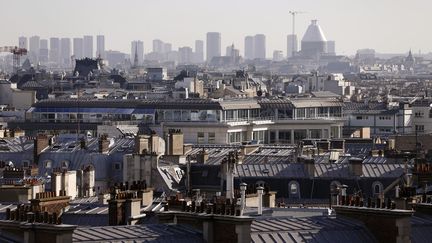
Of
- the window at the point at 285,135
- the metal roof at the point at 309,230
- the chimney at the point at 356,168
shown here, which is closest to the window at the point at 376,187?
the chimney at the point at 356,168

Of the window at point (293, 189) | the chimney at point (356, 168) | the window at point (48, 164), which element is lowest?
the window at point (293, 189)

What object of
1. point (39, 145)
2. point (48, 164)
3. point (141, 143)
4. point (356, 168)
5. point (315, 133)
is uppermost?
point (141, 143)

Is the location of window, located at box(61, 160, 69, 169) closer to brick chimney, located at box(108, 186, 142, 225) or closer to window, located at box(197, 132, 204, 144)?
brick chimney, located at box(108, 186, 142, 225)

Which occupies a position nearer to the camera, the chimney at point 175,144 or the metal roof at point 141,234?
the metal roof at point 141,234

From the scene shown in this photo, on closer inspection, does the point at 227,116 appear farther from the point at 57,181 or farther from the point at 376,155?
the point at 57,181

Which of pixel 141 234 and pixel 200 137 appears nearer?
pixel 141 234

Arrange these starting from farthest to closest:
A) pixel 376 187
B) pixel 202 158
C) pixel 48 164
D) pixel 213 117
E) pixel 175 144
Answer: pixel 213 117 → pixel 175 144 → pixel 48 164 → pixel 202 158 → pixel 376 187

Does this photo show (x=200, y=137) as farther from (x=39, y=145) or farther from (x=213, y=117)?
(x=39, y=145)

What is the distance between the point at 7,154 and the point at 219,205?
146 ft

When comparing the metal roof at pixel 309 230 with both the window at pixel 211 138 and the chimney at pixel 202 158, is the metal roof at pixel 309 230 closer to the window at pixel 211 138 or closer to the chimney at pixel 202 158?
the chimney at pixel 202 158

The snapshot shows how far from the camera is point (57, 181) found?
60031 millimetres

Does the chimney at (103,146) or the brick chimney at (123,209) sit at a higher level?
the chimney at (103,146)

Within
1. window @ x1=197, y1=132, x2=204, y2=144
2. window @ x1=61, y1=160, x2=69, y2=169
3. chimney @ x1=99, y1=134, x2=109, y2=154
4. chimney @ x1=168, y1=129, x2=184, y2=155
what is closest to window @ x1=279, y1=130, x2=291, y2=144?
window @ x1=197, y1=132, x2=204, y2=144

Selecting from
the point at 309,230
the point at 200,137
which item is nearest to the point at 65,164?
the point at 200,137
